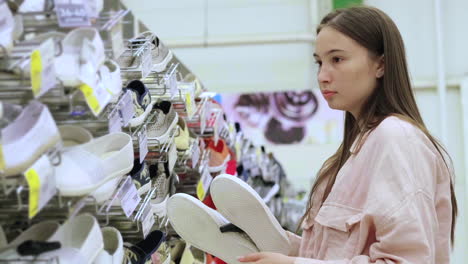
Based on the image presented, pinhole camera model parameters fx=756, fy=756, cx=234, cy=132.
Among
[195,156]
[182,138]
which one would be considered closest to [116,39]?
[182,138]

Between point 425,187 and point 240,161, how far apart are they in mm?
3004

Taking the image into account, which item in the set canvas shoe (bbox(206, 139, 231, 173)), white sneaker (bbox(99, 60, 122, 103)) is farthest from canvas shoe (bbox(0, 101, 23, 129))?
canvas shoe (bbox(206, 139, 231, 173))

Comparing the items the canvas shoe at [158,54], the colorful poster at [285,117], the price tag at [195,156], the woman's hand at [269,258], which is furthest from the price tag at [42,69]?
the colorful poster at [285,117]

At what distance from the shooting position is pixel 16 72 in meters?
1.58

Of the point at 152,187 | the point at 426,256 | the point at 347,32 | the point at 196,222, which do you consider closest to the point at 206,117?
the point at 152,187

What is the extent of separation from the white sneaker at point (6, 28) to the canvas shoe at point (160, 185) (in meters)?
1.24

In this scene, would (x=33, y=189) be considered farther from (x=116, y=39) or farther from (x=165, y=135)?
(x=165, y=135)

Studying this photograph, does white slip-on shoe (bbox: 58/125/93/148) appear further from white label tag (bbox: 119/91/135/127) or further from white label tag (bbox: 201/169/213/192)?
white label tag (bbox: 201/169/213/192)


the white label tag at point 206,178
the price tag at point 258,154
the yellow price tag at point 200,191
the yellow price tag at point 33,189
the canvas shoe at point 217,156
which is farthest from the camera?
the price tag at point 258,154

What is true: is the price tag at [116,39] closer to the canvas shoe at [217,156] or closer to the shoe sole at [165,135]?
the shoe sole at [165,135]

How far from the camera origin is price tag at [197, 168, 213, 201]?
10.8ft

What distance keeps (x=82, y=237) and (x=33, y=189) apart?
0.30m

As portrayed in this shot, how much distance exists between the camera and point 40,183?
148 centimetres

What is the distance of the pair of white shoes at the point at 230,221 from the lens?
218 centimetres
